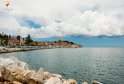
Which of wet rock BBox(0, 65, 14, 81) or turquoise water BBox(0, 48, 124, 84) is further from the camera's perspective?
turquoise water BBox(0, 48, 124, 84)

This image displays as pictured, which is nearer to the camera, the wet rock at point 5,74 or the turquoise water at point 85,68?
the wet rock at point 5,74

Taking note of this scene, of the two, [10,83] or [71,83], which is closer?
[10,83]

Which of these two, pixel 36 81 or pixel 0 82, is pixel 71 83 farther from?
pixel 0 82

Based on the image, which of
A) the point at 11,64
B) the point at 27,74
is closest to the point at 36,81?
the point at 27,74

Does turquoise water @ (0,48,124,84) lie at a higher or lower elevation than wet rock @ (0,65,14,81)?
lower

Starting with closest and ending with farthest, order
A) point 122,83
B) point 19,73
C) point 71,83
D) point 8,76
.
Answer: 1. point 8,76
2. point 19,73
3. point 71,83
4. point 122,83

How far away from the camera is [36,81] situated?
18.9m

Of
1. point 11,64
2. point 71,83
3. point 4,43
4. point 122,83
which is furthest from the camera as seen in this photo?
point 4,43

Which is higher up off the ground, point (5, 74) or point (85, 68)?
point (5, 74)

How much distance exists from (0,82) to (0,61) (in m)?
6.49

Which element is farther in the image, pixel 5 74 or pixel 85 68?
pixel 85 68

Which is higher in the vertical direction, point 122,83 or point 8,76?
point 8,76

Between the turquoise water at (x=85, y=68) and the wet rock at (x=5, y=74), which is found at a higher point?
the wet rock at (x=5, y=74)

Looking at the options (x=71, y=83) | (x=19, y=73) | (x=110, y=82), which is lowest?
(x=110, y=82)
